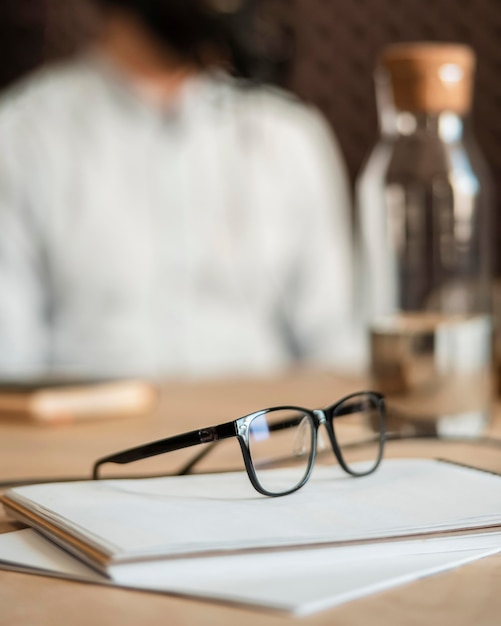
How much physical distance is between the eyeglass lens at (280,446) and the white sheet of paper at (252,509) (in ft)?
0.03

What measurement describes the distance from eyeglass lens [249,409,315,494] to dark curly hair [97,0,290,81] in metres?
1.44

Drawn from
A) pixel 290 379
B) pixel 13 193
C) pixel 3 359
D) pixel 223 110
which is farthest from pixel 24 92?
pixel 290 379

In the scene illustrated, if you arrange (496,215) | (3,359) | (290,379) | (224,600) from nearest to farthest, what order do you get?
(224,600) < (290,379) < (3,359) < (496,215)

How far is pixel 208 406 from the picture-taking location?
88cm

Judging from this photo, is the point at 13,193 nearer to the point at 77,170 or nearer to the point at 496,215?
the point at 77,170

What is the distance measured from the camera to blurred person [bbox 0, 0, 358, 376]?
1.78 m

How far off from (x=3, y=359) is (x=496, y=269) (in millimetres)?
947

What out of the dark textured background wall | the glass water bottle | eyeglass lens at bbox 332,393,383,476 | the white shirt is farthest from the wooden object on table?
the dark textured background wall

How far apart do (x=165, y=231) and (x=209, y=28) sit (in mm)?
441

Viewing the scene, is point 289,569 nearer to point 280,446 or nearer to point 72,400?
point 280,446

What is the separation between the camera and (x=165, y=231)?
1.88 metres

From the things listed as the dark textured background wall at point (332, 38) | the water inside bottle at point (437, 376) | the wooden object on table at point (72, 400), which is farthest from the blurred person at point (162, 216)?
the water inside bottle at point (437, 376)

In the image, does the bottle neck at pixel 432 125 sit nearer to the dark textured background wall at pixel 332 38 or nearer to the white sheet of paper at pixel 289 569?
the white sheet of paper at pixel 289 569

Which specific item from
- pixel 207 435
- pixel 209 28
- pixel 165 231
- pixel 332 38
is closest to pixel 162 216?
pixel 165 231
